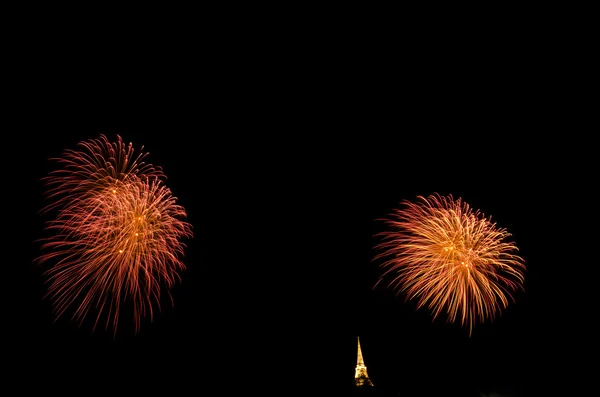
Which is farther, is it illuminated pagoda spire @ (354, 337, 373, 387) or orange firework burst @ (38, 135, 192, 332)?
illuminated pagoda spire @ (354, 337, 373, 387)

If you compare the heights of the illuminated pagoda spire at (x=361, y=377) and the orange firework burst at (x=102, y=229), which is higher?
the orange firework burst at (x=102, y=229)

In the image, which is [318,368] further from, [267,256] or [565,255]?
[565,255]

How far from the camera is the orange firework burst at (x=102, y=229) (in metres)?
9.59

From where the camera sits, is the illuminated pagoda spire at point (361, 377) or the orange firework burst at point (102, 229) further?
the illuminated pagoda spire at point (361, 377)

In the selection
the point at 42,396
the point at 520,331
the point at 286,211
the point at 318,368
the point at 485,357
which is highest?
the point at 286,211

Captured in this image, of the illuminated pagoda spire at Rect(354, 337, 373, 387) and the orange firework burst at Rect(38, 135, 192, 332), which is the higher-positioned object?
the orange firework burst at Rect(38, 135, 192, 332)

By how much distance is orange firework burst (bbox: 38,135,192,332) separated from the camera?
9.59m

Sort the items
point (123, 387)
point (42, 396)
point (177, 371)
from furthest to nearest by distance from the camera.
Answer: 1. point (177, 371)
2. point (123, 387)
3. point (42, 396)

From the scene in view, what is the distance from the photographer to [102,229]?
944 centimetres

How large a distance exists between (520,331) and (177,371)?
1177 centimetres

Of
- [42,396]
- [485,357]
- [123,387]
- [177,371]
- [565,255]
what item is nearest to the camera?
[42,396]

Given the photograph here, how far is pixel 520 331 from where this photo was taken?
1630 cm

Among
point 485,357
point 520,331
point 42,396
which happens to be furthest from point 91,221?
point 520,331

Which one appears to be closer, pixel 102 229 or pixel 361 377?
pixel 102 229
